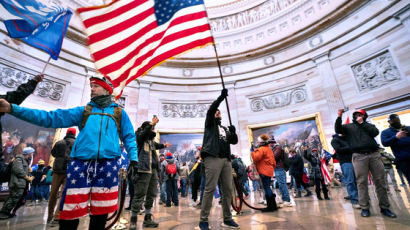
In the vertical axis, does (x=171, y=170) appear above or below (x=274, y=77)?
below

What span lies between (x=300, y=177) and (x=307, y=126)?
5598 millimetres

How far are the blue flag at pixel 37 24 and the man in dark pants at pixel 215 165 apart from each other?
2473 millimetres

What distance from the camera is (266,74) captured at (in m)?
13.1

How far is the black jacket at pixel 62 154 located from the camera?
3.51 meters

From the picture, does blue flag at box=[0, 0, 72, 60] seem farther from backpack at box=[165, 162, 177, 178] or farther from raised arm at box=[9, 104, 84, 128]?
backpack at box=[165, 162, 177, 178]

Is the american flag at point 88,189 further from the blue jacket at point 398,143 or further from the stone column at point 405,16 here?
the stone column at point 405,16

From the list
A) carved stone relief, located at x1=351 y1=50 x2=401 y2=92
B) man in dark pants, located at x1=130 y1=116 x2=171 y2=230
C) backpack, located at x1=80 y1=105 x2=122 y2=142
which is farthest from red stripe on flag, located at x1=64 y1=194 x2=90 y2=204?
carved stone relief, located at x1=351 y1=50 x2=401 y2=92

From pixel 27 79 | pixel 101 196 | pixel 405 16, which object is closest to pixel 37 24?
pixel 101 196

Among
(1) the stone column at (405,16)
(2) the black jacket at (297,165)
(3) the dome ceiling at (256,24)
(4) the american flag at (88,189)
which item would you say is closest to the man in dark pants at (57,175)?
(4) the american flag at (88,189)

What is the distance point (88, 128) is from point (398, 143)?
4668 millimetres

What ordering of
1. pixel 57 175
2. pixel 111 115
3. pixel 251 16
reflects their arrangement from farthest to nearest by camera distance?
pixel 251 16, pixel 57 175, pixel 111 115

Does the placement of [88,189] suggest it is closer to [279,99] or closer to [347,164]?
[347,164]

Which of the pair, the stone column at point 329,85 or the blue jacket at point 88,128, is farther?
the stone column at point 329,85

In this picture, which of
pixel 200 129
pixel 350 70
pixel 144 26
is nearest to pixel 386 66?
pixel 350 70
